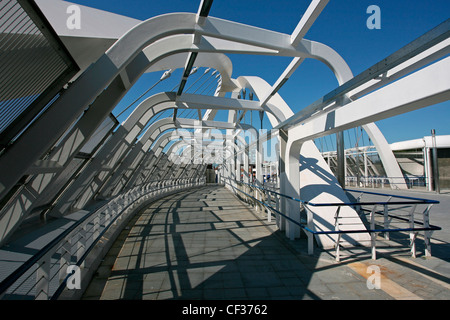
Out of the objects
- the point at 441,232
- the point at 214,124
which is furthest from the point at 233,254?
the point at 214,124

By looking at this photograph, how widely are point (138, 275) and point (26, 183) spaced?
225 centimetres

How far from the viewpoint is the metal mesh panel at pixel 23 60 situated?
2248 millimetres

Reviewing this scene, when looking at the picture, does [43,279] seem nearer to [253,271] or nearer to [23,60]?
[23,60]

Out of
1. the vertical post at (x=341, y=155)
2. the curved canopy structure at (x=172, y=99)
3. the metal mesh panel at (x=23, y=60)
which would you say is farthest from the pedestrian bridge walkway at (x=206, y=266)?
the vertical post at (x=341, y=155)

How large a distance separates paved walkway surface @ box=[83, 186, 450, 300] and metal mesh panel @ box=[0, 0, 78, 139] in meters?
2.61

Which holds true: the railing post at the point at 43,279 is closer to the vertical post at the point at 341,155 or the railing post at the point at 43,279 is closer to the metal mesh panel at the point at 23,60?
the metal mesh panel at the point at 23,60

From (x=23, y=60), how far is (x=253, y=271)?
4189 mm

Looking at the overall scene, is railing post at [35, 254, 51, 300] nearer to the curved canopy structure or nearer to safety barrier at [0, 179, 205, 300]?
safety barrier at [0, 179, 205, 300]

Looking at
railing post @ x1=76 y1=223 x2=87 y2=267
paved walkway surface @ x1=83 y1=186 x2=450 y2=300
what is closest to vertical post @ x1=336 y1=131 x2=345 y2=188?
paved walkway surface @ x1=83 y1=186 x2=450 y2=300

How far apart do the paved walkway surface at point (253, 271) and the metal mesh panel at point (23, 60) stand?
261 cm

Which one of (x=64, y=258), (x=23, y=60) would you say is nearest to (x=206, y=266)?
(x=64, y=258)

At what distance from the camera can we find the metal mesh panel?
7.38ft

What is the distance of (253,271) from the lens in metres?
4.14

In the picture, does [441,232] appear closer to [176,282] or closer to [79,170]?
[176,282]
